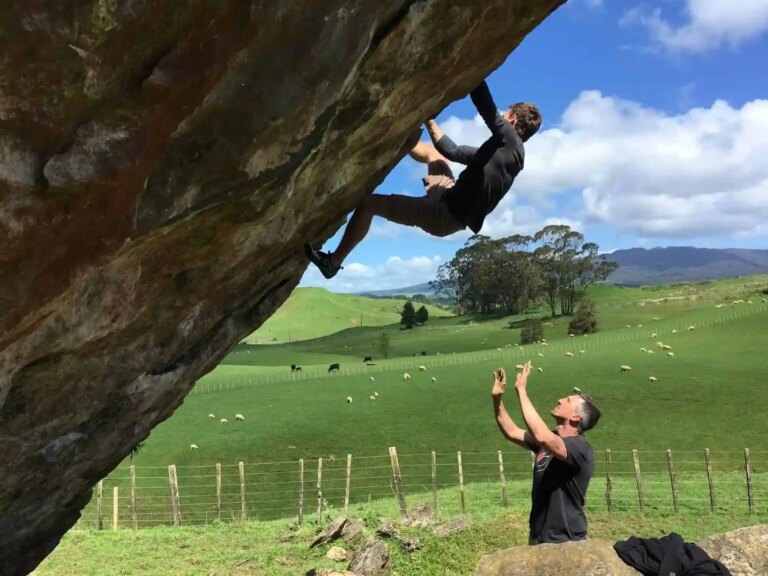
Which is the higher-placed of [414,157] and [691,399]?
[414,157]

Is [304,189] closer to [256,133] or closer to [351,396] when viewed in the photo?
[256,133]

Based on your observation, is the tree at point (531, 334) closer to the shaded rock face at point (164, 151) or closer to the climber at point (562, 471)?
the climber at point (562, 471)

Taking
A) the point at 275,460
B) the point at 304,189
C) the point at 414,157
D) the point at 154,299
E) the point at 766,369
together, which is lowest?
the point at 275,460

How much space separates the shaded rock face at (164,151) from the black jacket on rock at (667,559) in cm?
364

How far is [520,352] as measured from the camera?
56.0 m

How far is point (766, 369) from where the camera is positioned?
1531 inches

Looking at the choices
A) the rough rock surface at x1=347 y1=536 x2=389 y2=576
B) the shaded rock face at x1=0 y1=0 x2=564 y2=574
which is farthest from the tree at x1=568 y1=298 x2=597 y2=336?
the shaded rock face at x1=0 y1=0 x2=564 y2=574

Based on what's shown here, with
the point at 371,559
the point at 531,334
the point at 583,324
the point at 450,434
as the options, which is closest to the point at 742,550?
the point at 371,559

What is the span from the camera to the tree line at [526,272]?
282 ft

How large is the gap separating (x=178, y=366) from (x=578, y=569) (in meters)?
4.13

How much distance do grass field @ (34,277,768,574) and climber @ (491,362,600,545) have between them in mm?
9219

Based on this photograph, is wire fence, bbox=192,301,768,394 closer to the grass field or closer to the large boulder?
the grass field

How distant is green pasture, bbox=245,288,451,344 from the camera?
144500 millimetres

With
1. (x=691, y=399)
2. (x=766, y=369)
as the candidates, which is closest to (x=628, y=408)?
(x=691, y=399)
